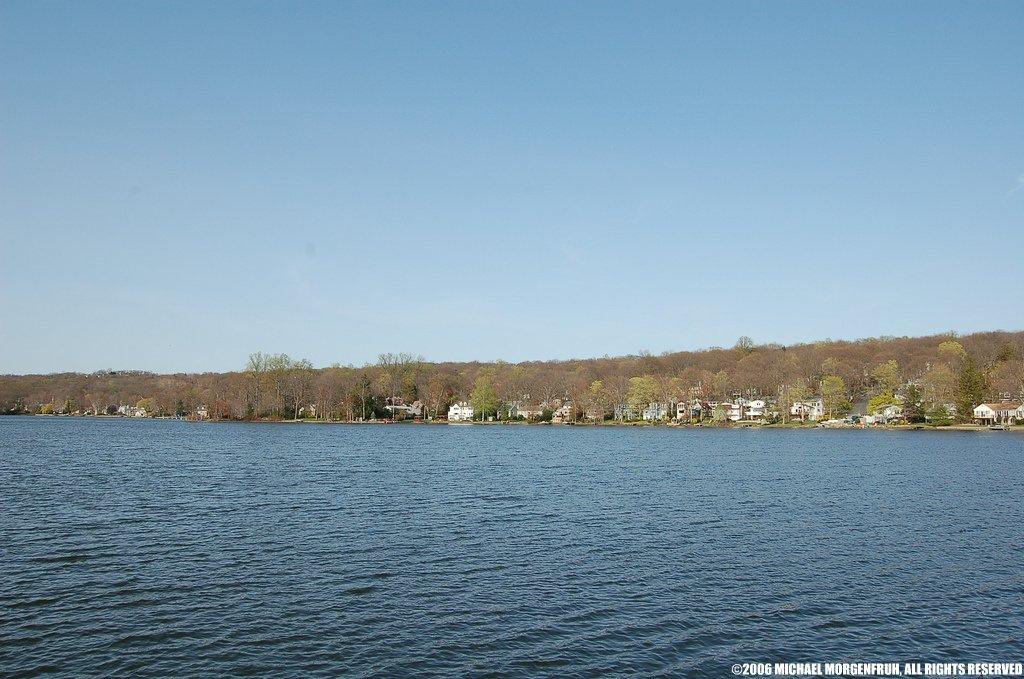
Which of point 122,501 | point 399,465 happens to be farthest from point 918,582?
point 399,465

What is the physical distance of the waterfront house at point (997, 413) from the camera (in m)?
135

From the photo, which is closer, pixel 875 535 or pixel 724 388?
pixel 875 535

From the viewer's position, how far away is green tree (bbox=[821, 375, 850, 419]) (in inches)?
6166

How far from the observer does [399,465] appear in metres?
61.2

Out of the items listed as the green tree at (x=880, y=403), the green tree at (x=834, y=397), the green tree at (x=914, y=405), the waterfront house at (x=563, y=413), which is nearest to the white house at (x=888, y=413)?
the green tree at (x=880, y=403)

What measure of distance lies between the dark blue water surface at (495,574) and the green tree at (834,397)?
4477 inches

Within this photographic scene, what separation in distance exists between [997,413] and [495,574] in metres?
147

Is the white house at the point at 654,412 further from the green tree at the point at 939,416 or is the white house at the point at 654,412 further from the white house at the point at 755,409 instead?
the green tree at the point at 939,416

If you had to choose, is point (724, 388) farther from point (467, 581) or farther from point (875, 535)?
point (467, 581)

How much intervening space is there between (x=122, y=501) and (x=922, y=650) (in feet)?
121

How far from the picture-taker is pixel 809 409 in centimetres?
16788

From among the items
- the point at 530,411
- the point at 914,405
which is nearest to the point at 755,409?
the point at 914,405

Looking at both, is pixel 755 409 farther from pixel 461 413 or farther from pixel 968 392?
pixel 461 413
